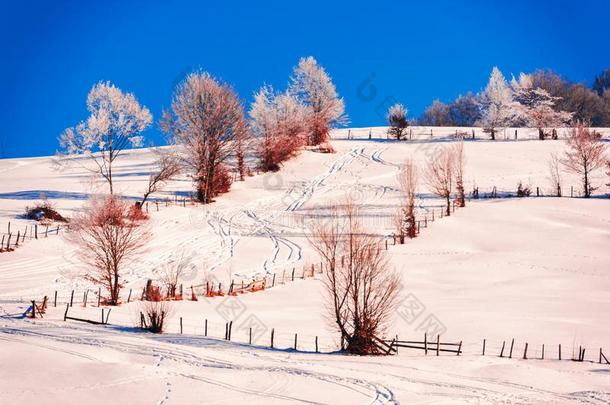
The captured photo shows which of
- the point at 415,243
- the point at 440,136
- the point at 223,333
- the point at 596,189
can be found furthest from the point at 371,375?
the point at 440,136

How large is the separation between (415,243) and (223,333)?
22070 millimetres

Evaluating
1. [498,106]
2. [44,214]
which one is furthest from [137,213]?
[498,106]

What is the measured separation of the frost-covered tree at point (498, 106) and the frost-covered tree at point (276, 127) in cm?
3081

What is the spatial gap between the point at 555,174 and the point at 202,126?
127ft

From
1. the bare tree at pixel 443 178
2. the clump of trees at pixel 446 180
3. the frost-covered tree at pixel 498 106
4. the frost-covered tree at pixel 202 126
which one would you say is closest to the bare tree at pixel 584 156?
the clump of trees at pixel 446 180

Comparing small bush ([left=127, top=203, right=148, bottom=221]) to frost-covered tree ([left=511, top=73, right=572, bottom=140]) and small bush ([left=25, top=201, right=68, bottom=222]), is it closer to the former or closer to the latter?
small bush ([left=25, top=201, right=68, bottom=222])

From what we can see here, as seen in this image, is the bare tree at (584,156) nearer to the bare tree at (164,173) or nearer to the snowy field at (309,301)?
the snowy field at (309,301)

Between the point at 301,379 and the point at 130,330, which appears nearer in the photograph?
the point at 301,379

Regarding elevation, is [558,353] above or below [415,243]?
below

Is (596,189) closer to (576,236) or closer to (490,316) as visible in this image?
(576,236)

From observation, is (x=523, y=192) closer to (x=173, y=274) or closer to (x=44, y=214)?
(x=173, y=274)

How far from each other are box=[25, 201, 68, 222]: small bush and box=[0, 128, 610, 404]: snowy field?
116 cm

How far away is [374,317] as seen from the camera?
25.7 m

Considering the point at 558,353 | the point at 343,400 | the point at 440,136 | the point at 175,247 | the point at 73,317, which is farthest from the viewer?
the point at 440,136
